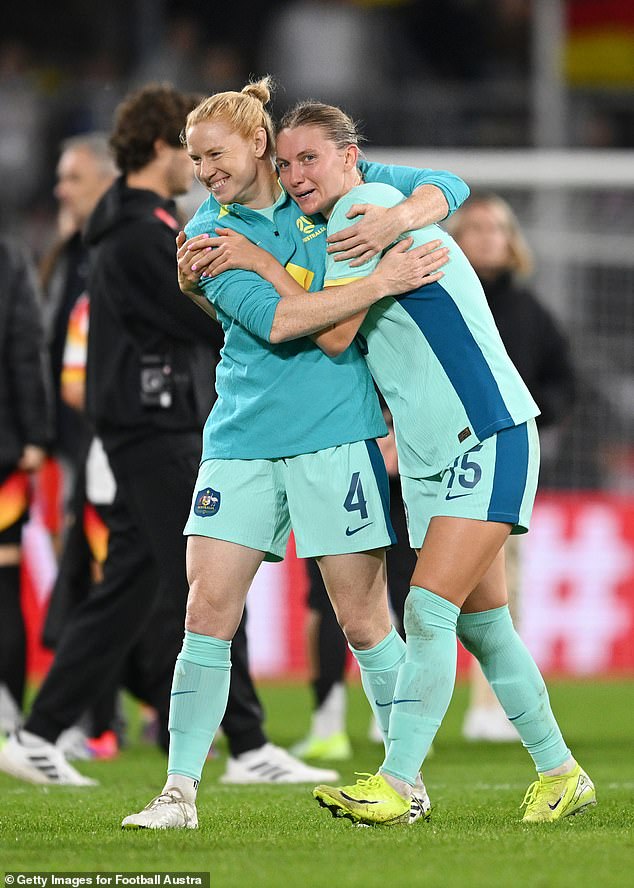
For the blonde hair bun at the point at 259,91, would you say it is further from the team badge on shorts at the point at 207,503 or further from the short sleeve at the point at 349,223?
the team badge on shorts at the point at 207,503

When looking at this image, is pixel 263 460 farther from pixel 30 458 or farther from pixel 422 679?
pixel 30 458

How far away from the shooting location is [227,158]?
4.78m

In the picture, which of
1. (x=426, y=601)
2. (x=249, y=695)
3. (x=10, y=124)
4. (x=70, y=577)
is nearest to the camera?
(x=426, y=601)

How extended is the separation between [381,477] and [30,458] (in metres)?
3.16

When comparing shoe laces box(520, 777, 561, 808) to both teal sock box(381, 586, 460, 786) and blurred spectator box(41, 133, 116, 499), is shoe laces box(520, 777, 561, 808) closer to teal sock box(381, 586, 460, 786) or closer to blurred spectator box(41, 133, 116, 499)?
teal sock box(381, 586, 460, 786)

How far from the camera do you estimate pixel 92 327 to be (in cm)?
628

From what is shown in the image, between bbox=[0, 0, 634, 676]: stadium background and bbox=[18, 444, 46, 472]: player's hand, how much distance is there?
2.94 m

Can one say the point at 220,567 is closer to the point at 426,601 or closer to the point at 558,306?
the point at 426,601

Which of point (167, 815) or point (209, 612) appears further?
point (209, 612)

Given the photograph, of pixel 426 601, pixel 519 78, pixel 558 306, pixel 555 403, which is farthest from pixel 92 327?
pixel 519 78

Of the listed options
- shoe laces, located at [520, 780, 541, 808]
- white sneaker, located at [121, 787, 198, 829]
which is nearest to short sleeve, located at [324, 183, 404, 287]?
white sneaker, located at [121, 787, 198, 829]

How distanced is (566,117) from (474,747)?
9.39 metres

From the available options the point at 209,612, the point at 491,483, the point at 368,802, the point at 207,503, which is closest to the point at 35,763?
the point at 209,612

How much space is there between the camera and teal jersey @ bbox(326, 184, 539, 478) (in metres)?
4.67
